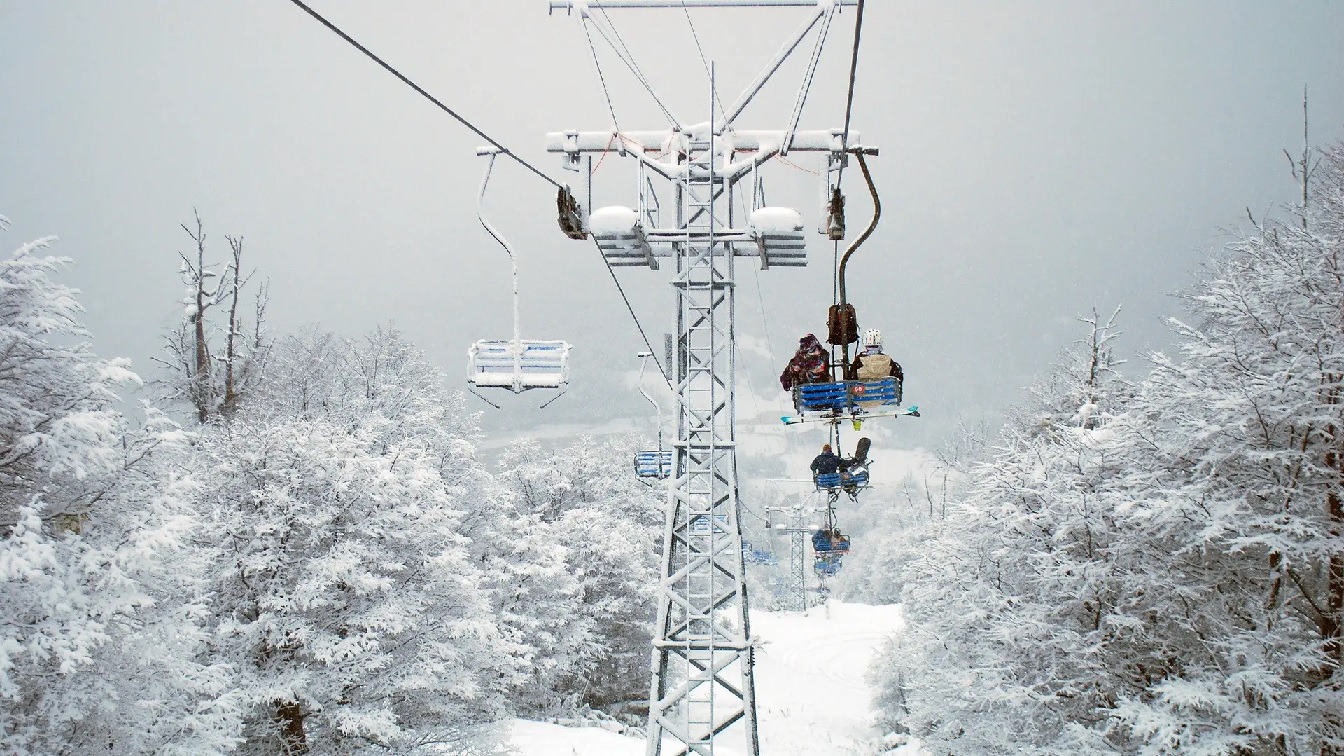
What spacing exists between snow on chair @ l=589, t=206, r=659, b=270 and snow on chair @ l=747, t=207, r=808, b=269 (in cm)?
143

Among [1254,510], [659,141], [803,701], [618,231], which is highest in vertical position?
[659,141]

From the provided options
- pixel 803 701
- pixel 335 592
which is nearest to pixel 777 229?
pixel 335 592

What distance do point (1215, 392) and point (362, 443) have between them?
14062 millimetres

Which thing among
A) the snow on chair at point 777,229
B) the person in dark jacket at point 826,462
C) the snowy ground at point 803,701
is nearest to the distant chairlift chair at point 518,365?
the snow on chair at point 777,229

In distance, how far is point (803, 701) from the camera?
112 ft

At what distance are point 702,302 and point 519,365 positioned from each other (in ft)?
8.60

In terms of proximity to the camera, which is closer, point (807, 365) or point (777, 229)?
point (777, 229)

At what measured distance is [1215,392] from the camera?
9.50 metres

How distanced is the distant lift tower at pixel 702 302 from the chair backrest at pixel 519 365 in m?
1.53

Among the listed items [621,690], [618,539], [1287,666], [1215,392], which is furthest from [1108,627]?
[621,690]

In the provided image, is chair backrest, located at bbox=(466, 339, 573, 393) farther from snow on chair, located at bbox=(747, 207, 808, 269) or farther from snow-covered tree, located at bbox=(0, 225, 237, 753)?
snow-covered tree, located at bbox=(0, 225, 237, 753)

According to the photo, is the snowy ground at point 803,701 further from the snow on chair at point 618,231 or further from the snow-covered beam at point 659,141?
the snow-covered beam at point 659,141

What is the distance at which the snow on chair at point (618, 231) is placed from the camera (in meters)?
9.03

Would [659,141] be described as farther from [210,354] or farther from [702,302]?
[210,354]
